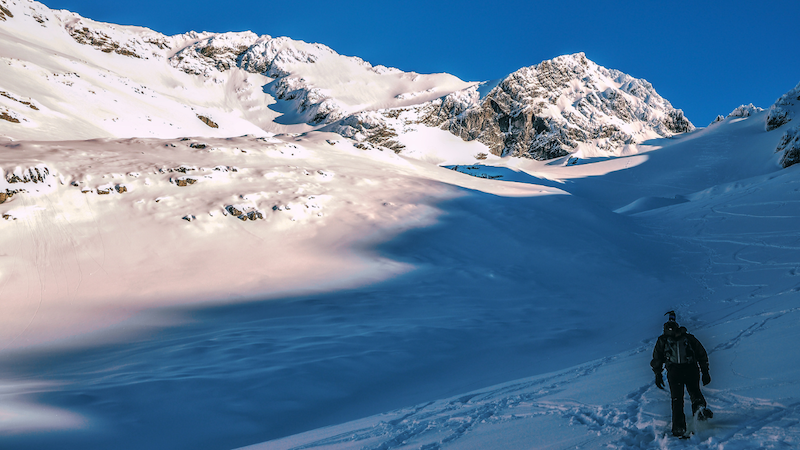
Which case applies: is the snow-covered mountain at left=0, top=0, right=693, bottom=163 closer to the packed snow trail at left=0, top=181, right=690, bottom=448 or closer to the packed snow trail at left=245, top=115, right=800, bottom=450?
the packed snow trail at left=0, top=181, right=690, bottom=448

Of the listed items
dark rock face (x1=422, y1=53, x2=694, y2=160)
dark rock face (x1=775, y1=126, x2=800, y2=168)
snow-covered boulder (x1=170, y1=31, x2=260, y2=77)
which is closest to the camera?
dark rock face (x1=775, y1=126, x2=800, y2=168)

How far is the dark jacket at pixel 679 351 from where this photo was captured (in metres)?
4.78

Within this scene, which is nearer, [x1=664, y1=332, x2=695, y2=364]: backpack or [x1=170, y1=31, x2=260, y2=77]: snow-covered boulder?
[x1=664, y1=332, x2=695, y2=364]: backpack

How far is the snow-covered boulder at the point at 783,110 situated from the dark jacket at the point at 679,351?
72.4 meters

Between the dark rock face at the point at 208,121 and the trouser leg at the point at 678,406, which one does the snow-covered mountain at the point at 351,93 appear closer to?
the dark rock face at the point at 208,121

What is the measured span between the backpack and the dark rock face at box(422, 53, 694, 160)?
85.6 m

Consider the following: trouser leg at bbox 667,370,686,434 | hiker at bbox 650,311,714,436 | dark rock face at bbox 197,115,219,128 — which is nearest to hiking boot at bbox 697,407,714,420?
hiker at bbox 650,311,714,436

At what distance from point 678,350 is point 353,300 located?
377 inches

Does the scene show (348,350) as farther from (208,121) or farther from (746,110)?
(746,110)

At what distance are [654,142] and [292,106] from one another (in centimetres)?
7642

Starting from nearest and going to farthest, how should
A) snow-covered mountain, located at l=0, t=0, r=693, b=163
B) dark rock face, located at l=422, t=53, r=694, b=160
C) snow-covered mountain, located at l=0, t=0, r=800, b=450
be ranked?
snow-covered mountain, located at l=0, t=0, r=800, b=450 → snow-covered mountain, located at l=0, t=0, r=693, b=163 → dark rock face, located at l=422, t=53, r=694, b=160

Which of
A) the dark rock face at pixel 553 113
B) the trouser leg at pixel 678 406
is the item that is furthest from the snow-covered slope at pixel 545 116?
the trouser leg at pixel 678 406

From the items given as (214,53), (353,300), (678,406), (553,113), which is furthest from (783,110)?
(214,53)

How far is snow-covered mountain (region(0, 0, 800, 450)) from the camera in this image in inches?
236
